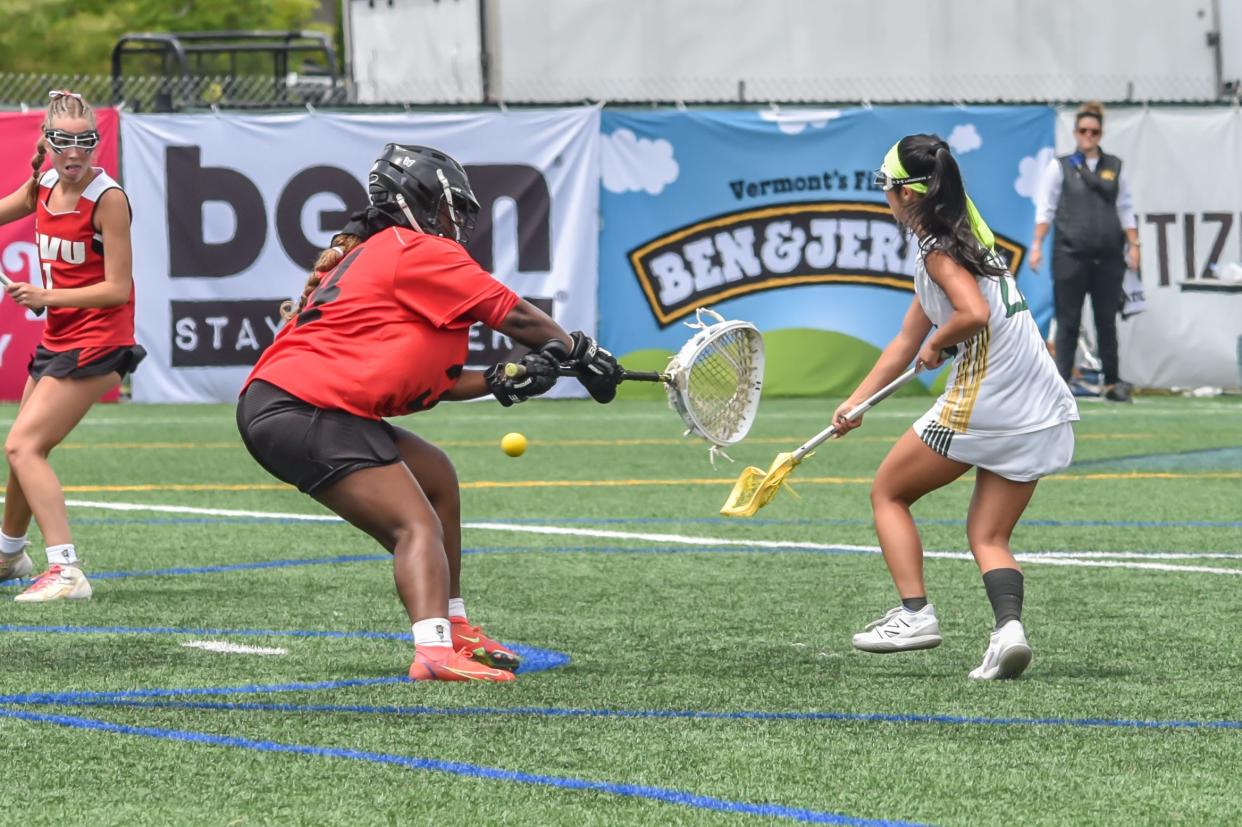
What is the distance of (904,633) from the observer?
671 centimetres

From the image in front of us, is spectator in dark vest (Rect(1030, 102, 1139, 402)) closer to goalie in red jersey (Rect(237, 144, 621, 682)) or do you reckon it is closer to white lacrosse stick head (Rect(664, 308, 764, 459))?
white lacrosse stick head (Rect(664, 308, 764, 459))

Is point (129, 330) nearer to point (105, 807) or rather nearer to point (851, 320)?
point (105, 807)

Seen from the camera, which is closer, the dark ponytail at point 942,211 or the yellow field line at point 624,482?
the dark ponytail at point 942,211

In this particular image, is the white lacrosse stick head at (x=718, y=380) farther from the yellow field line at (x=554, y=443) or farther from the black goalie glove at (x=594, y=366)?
the yellow field line at (x=554, y=443)

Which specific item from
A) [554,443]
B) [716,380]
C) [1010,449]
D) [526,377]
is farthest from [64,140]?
[554,443]

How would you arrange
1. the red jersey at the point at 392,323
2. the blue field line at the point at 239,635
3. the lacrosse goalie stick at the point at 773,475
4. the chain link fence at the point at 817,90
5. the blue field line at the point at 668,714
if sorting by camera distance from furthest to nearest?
the chain link fence at the point at 817,90
the lacrosse goalie stick at the point at 773,475
the red jersey at the point at 392,323
the blue field line at the point at 239,635
the blue field line at the point at 668,714

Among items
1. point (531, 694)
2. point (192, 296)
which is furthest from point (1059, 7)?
point (531, 694)

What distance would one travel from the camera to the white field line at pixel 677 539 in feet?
29.9

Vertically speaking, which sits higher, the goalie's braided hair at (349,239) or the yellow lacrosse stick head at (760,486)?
the goalie's braided hair at (349,239)

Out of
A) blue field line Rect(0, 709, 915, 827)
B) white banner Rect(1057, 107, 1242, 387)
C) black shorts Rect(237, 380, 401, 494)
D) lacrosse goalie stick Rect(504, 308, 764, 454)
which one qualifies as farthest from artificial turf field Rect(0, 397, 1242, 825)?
white banner Rect(1057, 107, 1242, 387)

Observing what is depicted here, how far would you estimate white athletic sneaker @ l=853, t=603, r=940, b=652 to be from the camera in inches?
264

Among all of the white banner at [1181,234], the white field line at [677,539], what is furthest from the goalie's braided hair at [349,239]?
the white banner at [1181,234]

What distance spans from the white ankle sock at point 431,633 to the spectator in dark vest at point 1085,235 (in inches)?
454

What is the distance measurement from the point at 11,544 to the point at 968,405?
4.18 meters
